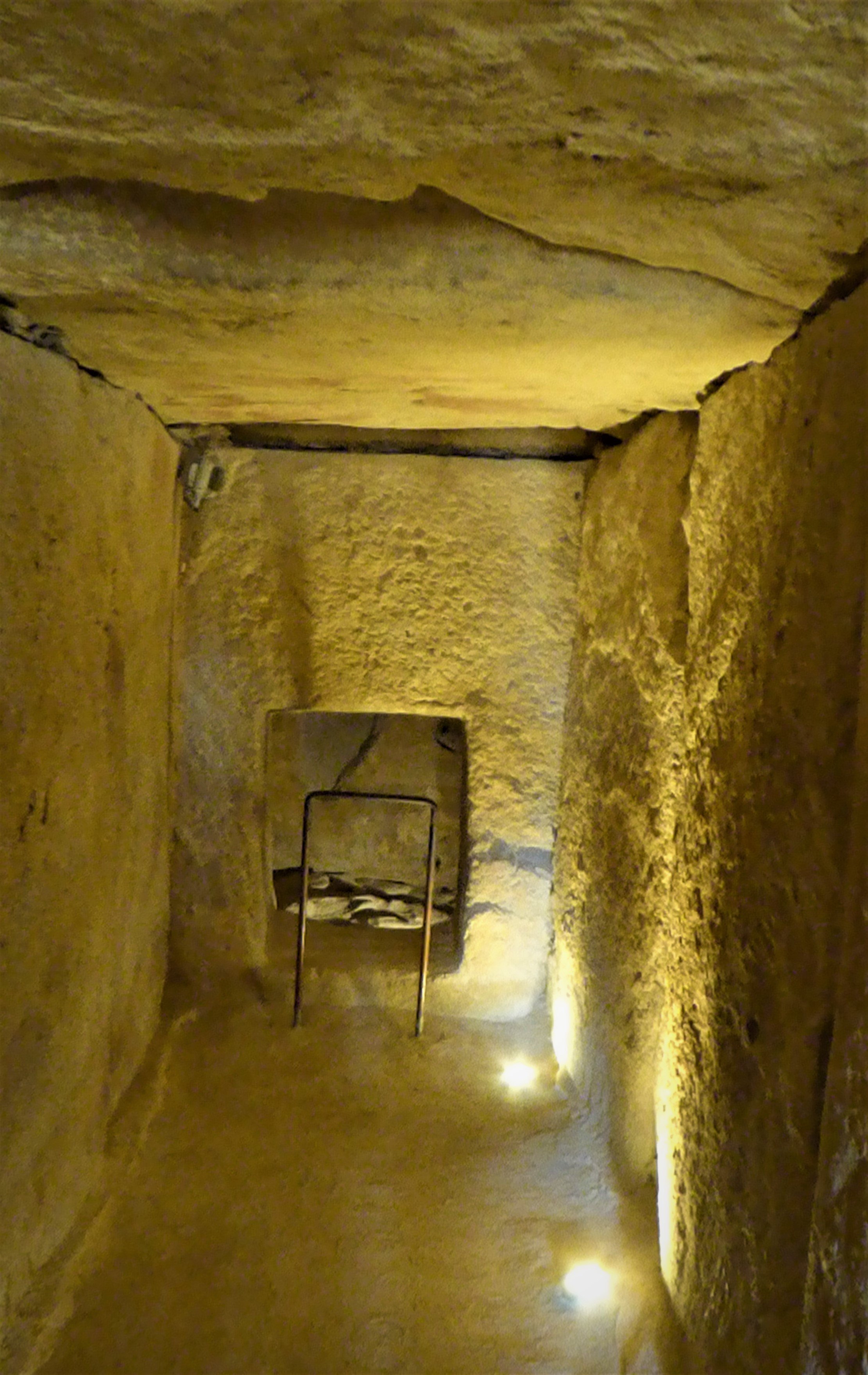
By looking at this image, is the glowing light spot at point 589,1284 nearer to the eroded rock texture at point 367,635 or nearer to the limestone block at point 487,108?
the eroded rock texture at point 367,635

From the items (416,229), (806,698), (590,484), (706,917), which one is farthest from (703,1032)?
(590,484)

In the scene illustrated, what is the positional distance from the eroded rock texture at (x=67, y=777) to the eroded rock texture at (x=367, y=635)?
359 millimetres

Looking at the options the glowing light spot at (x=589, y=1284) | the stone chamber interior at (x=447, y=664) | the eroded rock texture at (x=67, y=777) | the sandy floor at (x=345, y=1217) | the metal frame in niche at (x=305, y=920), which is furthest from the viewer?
the metal frame in niche at (x=305, y=920)

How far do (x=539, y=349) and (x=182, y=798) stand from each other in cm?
182

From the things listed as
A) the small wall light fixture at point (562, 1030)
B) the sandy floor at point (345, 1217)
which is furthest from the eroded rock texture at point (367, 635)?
the sandy floor at point (345, 1217)

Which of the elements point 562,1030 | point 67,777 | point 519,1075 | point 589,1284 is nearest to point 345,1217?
point 589,1284

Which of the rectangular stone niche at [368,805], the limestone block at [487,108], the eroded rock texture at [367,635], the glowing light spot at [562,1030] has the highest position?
the limestone block at [487,108]

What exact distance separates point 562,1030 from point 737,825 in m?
1.48

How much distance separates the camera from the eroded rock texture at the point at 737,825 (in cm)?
115

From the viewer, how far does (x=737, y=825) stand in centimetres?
144

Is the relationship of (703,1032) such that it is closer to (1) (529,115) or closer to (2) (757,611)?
(2) (757,611)

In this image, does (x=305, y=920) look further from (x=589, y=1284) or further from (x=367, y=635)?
(x=589, y=1284)

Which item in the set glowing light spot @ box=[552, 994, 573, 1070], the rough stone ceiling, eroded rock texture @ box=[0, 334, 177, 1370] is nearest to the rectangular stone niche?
glowing light spot @ box=[552, 994, 573, 1070]

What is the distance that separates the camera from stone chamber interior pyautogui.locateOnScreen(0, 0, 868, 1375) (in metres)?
0.90
